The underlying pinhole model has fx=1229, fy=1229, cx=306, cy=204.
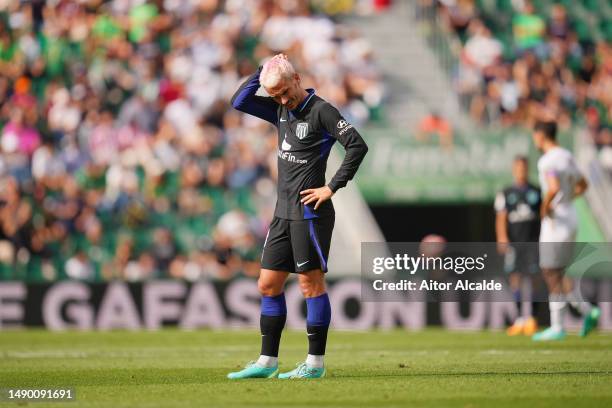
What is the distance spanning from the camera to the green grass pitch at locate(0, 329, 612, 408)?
8117 millimetres

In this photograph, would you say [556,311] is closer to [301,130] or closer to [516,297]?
[516,297]

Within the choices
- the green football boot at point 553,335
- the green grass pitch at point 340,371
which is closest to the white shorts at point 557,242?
the green football boot at point 553,335

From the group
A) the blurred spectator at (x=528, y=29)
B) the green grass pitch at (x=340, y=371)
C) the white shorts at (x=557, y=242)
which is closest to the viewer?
the green grass pitch at (x=340, y=371)

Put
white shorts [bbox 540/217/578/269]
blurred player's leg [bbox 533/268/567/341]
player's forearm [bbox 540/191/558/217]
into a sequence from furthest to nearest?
white shorts [bbox 540/217/578/269] < blurred player's leg [bbox 533/268/567/341] < player's forearm [bbox 540/191/558/217]

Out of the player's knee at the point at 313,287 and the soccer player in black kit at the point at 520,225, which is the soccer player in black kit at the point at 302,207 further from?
the soccer player in black kit at the point at 520,225

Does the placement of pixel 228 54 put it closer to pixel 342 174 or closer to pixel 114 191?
pixel 114 191

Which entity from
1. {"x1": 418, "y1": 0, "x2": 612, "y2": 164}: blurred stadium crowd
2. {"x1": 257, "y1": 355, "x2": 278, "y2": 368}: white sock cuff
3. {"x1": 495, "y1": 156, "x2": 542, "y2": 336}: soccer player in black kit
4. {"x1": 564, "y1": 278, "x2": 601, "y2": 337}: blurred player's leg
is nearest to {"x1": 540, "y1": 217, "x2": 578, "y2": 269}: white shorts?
{"x1": 564, "y1": 278, "x2": 601, "y2": 337}: blurred player's leg

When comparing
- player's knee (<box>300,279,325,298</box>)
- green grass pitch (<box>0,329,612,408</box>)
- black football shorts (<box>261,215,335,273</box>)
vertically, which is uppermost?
black football shorts (<box>261,215,335,273</box>)

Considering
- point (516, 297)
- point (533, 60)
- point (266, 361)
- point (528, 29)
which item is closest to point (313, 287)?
point (266, 361)

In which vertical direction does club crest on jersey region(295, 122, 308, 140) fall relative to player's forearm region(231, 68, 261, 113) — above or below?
below

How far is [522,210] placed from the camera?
1636 cm

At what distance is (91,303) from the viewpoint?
19094 millimetres

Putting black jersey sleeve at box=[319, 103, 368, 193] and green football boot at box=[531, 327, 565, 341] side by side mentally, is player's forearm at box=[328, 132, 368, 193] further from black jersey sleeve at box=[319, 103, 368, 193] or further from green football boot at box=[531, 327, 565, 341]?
green football boot at box=[531, 327, 565, 341]

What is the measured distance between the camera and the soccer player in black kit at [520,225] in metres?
16.3
